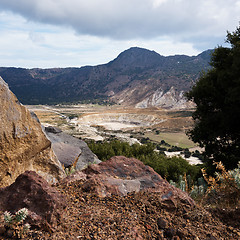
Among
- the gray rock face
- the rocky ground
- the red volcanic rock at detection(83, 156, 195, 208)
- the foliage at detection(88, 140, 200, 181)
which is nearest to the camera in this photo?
the rocky ground

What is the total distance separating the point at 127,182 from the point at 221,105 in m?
9.10

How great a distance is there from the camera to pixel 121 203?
3.47 metres

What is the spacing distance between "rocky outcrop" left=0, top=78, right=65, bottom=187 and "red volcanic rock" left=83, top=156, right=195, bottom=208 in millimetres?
1736

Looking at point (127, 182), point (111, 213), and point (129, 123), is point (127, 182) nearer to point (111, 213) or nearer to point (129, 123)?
point (111, 213)

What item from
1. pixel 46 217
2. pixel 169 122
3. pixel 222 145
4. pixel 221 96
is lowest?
pixel 169 122

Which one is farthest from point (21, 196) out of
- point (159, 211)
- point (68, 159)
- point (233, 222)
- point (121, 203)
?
point (68, 159)

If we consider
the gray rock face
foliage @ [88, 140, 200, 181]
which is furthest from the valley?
the gray rock face

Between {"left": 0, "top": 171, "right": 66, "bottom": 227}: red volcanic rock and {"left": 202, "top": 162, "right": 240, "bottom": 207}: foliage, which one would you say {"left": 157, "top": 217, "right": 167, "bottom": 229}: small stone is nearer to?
{"left": 0, "top": 171, "right": 66, "bottom": 227}: red volcanic rock

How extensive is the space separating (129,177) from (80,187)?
141cm

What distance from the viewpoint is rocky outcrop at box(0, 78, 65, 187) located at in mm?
4703

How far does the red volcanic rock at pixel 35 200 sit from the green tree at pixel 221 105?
29.5 feet

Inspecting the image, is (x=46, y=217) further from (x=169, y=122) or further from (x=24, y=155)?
(x=169, y=122)

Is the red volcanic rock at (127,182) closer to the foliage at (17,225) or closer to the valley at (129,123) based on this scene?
the foliage at (17,225)

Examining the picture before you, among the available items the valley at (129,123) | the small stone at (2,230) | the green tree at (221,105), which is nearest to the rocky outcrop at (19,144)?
the small stone at (2,230)
